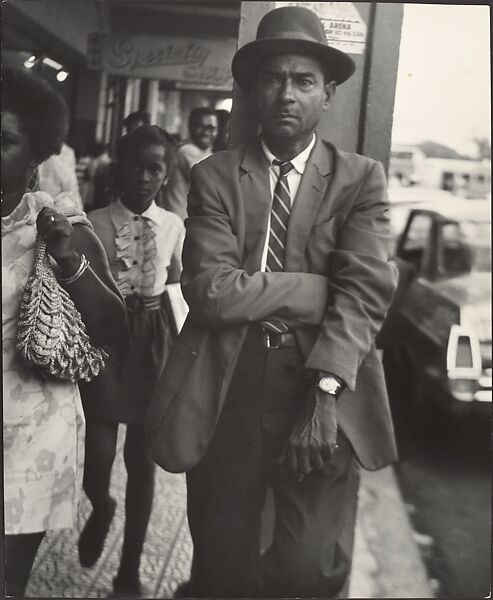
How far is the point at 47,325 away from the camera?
269 centimetres

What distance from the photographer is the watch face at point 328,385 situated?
2621 mm

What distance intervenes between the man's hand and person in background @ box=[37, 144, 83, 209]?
1.10 meters

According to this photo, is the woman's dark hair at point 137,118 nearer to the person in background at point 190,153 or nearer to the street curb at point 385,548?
the person in background at point 190,153

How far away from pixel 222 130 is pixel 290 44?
1.49 ft

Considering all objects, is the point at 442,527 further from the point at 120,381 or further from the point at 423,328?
the point at 120,381

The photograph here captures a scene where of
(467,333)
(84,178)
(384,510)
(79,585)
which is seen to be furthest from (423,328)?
(79,585)

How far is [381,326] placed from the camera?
2.80 meters

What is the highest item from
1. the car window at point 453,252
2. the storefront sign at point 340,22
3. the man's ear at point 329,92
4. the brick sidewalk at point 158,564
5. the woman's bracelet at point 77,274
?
the storefront sign at point 340,22

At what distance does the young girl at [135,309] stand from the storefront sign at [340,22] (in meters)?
0.71

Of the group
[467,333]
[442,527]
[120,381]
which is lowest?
[442,527]

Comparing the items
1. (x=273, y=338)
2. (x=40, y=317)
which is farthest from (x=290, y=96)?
(x=40, y=317)

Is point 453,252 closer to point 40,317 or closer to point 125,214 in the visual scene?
point 125,214

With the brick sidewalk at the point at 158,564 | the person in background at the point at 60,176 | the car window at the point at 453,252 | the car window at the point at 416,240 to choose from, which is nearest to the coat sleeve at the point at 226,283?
the person in background at the point at 60,176

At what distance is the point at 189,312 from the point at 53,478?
76cm
